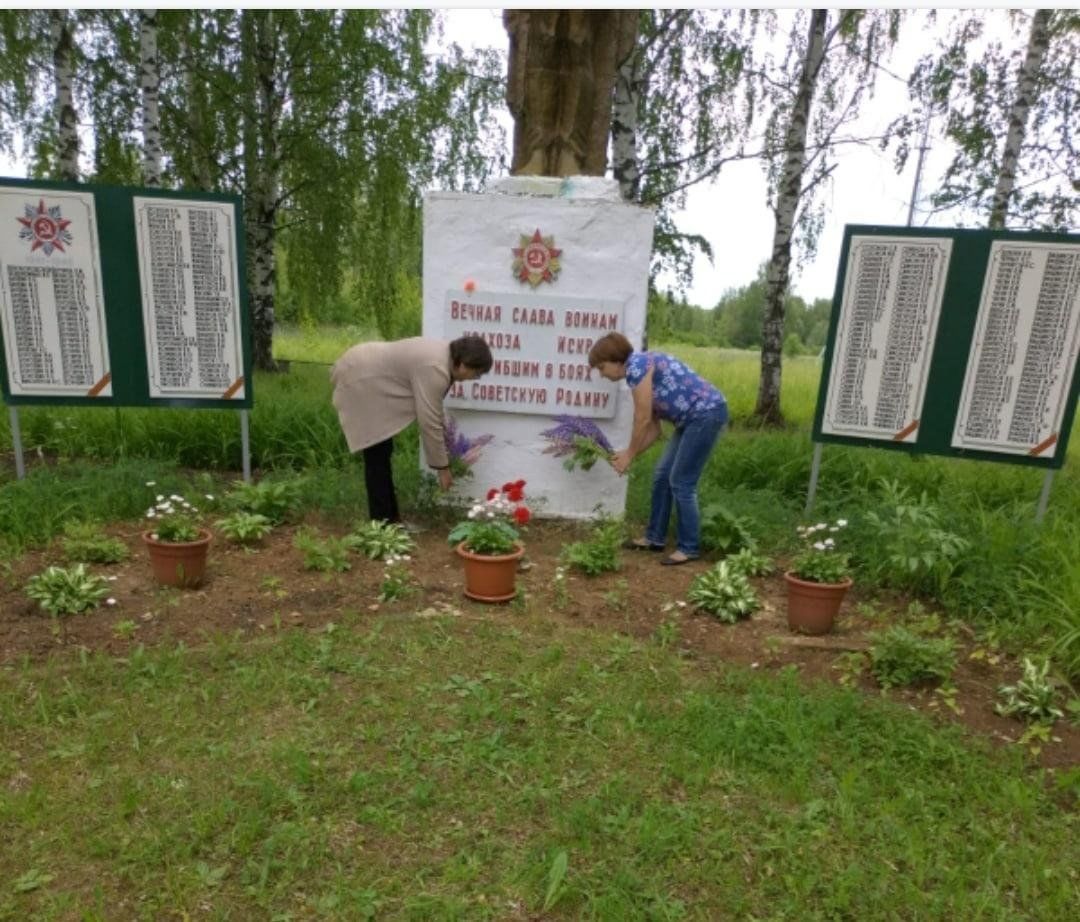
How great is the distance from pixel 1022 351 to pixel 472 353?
135 inches

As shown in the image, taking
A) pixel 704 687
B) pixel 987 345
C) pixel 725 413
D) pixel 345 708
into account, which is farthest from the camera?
pixel 987 345

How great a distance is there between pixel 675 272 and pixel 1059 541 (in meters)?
7.05

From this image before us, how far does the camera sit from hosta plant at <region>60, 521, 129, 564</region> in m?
4.23

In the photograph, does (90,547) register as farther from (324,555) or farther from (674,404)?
(674,404)

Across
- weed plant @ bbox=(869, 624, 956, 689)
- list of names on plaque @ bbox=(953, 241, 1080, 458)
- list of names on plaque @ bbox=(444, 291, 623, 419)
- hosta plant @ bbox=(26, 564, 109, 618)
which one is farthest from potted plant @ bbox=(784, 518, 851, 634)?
hosta plant @ bbox=(26, 564, 109, 618)

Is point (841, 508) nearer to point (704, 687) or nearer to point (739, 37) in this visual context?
point (704, 687)

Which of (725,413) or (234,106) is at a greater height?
(234,106)

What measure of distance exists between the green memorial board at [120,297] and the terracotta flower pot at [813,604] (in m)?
3.88

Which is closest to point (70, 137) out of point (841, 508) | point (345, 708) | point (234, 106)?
point (234, 106)

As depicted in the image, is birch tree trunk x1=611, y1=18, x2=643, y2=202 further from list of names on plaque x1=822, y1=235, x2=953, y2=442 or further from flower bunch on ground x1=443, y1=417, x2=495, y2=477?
flower bunch on ground x1=443, y1=417, x2=495, y2=477

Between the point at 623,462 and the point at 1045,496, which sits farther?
the point at 1045,496

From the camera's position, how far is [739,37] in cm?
1063

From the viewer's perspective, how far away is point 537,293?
5117 millimetres

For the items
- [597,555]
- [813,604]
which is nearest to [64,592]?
[597,555]
